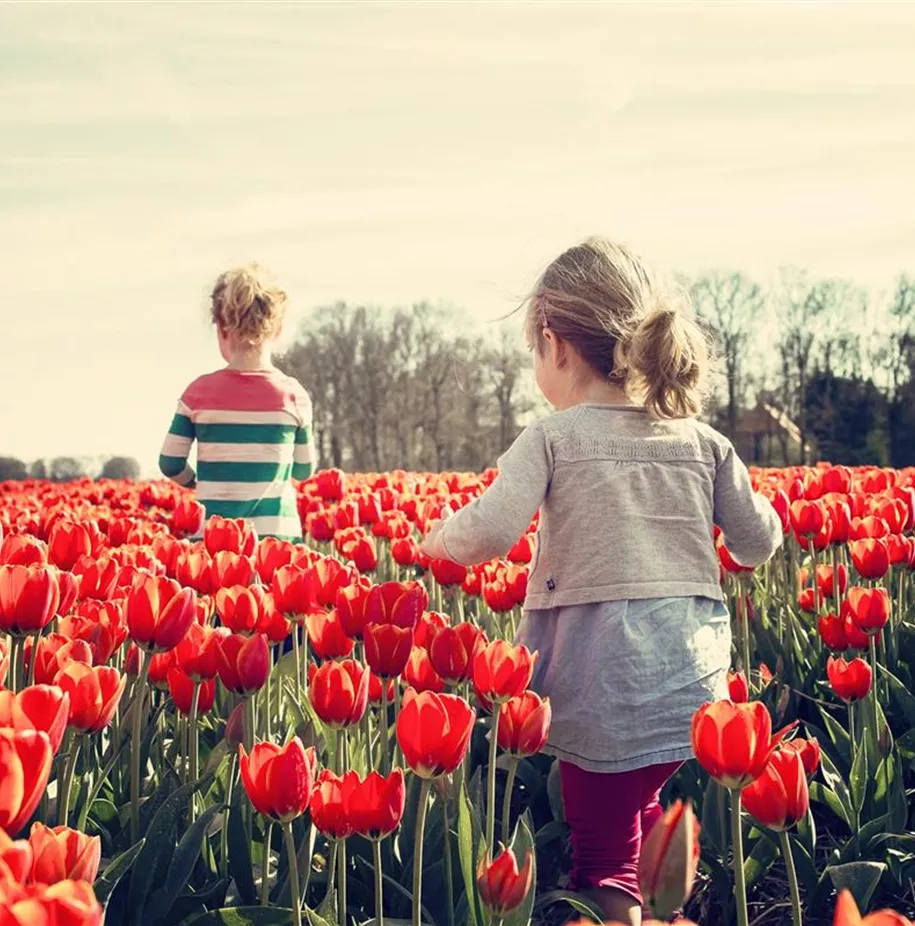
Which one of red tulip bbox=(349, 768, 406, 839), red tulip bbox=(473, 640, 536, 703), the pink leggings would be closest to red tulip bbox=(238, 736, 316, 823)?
red tulip bbox=(349, 768, 406, 839)

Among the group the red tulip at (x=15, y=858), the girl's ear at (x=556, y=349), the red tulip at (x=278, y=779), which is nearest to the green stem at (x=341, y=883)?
the red tulip at (x=278, y=779)

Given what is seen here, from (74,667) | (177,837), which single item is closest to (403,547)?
(177,837)

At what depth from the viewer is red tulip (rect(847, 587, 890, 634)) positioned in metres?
4.01

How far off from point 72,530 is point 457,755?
2.13 m

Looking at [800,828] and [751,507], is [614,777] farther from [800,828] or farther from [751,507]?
[751,507]

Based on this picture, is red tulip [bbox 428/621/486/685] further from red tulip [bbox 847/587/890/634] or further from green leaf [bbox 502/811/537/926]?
red tulip [bbox 847/587/890/634]

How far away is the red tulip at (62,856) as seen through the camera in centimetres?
172

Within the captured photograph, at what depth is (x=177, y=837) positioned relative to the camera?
306cm

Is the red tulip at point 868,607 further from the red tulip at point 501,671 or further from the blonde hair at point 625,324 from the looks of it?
the red tulip at point 501,671

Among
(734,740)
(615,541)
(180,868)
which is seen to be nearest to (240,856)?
(180,868)

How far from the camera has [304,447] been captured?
22.0 feet

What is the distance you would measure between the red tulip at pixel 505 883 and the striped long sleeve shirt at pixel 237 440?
172 inches

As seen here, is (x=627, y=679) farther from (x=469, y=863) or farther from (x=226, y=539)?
(x=226, y=539)

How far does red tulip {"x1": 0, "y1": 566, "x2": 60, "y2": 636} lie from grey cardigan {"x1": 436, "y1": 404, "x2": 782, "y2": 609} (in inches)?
44.3
